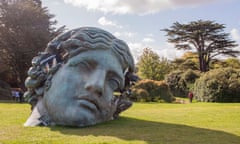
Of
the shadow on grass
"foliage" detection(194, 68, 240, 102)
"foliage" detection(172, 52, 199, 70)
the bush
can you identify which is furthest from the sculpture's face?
"foliage" detection(172, 52, 199, 70)

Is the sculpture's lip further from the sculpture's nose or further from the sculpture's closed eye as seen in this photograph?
the sculpture's closed eye

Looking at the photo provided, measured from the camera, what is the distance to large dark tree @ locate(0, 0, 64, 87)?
115 ft

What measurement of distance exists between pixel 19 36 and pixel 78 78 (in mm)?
28176

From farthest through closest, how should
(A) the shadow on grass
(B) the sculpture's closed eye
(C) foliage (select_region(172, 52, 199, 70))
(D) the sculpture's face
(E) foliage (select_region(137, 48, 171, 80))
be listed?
(E) foliage (select_region(137, 48, 171, 80)) → (C) foliage (select_region(172, 52, 199, 70)) → (B) the sculpture's closed eye → (D) the sculpture's face → (A) the shadow on grass

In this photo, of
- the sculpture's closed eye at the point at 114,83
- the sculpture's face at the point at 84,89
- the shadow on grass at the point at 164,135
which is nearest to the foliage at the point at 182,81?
the sculpture's closed eye at the point at 114,83

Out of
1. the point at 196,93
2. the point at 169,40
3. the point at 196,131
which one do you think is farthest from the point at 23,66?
the point at 196,131

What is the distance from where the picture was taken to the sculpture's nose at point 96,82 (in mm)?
8992

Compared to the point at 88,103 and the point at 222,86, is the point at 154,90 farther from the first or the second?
the point at 88,103

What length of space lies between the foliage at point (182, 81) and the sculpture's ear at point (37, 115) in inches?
1285

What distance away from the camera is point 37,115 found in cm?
962

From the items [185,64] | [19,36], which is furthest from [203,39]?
[19,36]

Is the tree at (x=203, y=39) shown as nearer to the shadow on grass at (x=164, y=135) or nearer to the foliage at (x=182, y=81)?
the foliage at (x=182, y=81)

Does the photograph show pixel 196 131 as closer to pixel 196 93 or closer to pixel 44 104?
pixel 44 104

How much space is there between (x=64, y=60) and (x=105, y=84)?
1648mm
